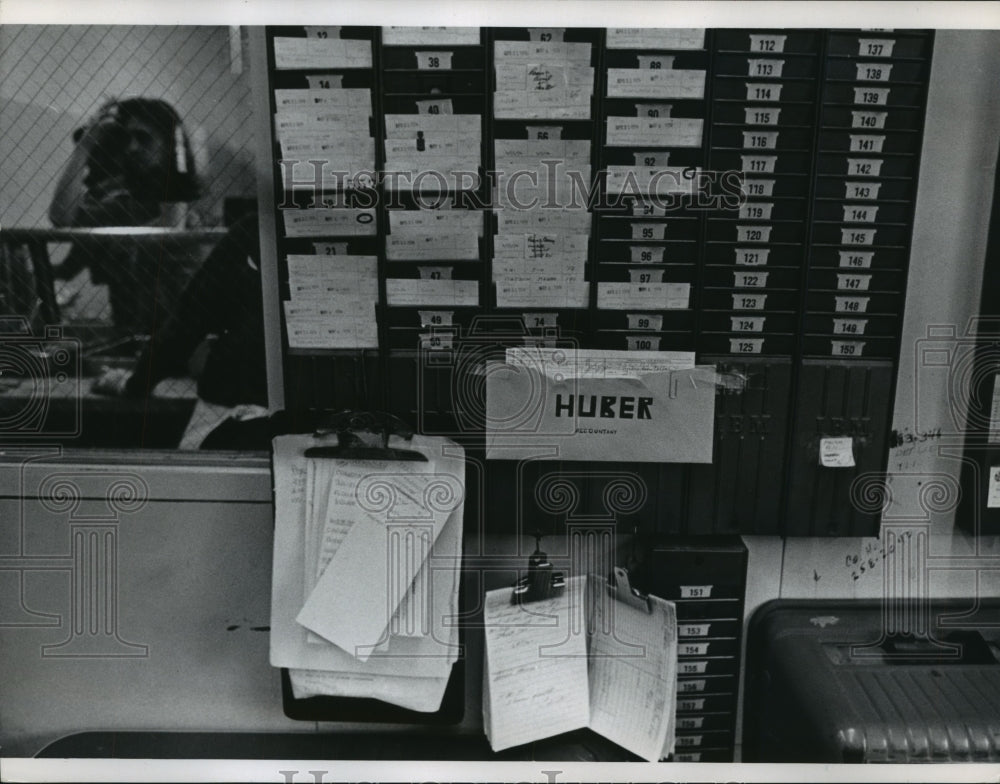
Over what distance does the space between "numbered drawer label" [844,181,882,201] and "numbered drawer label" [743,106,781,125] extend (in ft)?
0.48

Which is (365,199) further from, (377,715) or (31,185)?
(377,715)

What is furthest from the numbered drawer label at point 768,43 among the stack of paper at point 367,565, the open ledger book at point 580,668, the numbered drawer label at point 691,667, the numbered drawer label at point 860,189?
the numbered drawer label at point 691,667

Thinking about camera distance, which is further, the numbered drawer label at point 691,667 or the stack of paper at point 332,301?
the numbered drawer label at point 691,667

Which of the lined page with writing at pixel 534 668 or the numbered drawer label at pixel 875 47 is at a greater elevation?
the numbered drawer label at pixel 875 47

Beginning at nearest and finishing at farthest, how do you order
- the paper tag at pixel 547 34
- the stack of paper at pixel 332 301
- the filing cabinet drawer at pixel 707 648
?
the paper tag at pixel 547 34
the stack of paper at pixel 332 301
the filing cabinet drawer at pixel 707 648

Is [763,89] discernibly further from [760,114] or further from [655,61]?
[655,61]

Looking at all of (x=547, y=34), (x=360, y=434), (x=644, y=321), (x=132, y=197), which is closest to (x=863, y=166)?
(x=644, y=321)

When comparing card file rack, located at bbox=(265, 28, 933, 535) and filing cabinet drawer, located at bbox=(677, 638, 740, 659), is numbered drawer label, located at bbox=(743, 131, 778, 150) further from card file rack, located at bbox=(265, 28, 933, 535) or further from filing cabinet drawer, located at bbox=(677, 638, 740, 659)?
filing cabinet drawer, located at bbox=(677, 638, 740, 659)

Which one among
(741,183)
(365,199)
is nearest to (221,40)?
(365,199)

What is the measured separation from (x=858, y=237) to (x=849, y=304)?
97 mm

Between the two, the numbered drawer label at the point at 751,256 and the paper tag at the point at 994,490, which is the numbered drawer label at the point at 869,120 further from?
the paper tag at the point at 994,490

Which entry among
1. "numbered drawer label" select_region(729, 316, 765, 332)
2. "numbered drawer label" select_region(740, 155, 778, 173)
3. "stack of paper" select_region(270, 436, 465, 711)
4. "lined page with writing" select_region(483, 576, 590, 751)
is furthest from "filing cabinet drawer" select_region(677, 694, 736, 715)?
"numbered drawer label" select_region(740, 155, 778, 173)

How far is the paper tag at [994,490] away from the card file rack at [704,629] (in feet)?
1.24

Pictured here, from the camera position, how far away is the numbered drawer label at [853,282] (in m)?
1.14
